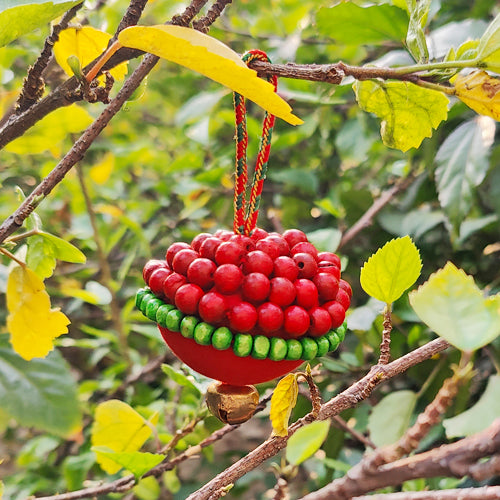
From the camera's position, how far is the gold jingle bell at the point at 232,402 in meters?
0.52

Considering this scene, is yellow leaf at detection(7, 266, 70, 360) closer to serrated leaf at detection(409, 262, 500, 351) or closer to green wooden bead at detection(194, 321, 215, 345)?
green wooden bead at detection(194, 321, 215, 345)

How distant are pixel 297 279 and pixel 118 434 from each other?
1.01 feet

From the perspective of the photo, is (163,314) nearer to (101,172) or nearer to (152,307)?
(152,307)

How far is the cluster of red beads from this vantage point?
Result: 1.63 ft

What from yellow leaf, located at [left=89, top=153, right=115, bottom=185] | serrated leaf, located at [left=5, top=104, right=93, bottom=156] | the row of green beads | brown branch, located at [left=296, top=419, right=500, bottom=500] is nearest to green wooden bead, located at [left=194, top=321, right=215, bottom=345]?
the row of green beads

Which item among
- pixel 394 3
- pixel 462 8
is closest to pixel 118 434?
pixel 394 3

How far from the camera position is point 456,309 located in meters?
0.33

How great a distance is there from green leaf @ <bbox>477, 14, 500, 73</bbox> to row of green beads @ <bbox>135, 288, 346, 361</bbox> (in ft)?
0.87

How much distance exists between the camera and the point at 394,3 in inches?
26.7

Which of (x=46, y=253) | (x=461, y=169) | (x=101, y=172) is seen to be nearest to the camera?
(x=46, y=253)

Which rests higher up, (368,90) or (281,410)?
(368,90)

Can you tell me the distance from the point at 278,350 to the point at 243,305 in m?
0.05

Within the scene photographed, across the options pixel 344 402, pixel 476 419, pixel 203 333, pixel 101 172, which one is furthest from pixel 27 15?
pixel 101 172

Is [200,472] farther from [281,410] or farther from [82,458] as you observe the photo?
[281,410]
